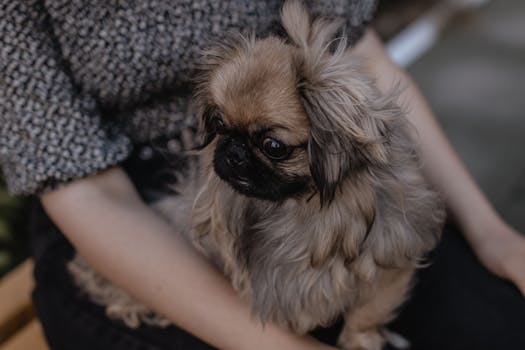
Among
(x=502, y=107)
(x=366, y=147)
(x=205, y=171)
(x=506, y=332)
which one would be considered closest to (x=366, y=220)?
(x=366, y=147)

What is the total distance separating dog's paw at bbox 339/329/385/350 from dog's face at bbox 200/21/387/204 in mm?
390

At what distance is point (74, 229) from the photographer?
115cm

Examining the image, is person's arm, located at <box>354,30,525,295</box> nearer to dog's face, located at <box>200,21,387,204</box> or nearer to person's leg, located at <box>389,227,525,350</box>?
person's leg, located at <box>389,227,525,350</box>

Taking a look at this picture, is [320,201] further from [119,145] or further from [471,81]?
[471,81]

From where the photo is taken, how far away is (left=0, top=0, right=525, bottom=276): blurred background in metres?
Answer: 2.32

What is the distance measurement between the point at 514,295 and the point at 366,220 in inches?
17.4

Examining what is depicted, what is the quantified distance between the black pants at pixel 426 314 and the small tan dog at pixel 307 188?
0.06 m

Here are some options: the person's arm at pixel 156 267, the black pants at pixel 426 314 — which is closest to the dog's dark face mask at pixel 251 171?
the person's arm at pixel 156 267

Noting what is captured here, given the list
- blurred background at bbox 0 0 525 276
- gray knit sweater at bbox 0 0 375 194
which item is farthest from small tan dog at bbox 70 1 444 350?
blurred background at bbox 0 0 525 276

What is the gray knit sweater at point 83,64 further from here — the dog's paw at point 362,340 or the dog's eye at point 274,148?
the dog's paw at point 362,340

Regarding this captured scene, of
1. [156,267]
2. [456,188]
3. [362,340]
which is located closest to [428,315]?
[362,340]

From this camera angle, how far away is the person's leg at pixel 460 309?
1.15m

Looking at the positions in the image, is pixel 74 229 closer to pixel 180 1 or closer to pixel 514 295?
pixel 180 1

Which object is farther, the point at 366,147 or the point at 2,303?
the point at 2,303
